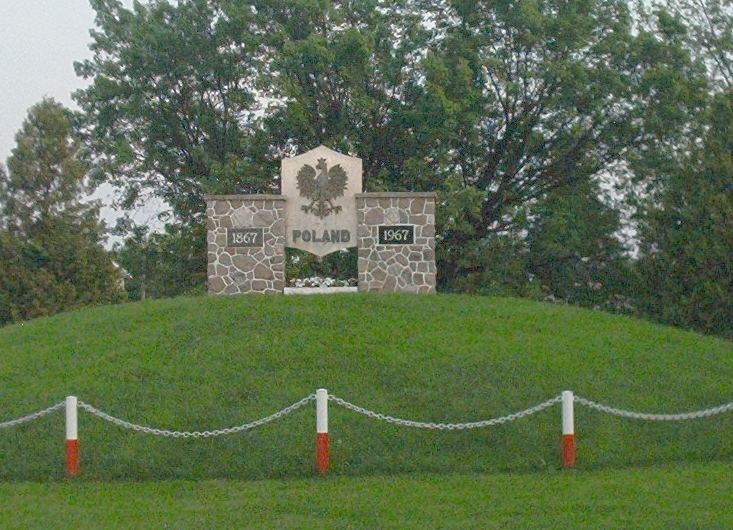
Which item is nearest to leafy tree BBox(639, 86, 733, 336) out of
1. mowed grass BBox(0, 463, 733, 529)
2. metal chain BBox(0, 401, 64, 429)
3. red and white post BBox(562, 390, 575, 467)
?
mowed grass BBox(0, 463, 733, 529)

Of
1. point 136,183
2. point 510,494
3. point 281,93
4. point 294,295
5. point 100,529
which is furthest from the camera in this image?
point 136,183

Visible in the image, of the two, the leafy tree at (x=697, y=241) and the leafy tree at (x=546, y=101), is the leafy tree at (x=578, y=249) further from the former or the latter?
the leafy tree at (x=697, y=241)

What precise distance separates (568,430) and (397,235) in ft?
29.0

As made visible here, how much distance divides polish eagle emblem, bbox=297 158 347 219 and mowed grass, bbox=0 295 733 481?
264 cm

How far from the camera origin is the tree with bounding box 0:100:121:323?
35062mm

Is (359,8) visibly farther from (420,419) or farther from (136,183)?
(420,419)

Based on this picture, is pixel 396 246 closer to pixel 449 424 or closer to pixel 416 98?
pixel 449 424

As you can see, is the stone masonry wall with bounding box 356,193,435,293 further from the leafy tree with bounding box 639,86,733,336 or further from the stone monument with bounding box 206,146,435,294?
the leafy tree with bounding box 639,86,733,336

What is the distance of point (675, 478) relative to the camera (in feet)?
38.2

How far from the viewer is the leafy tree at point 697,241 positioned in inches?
1016

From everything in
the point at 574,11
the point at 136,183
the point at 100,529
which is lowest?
the point at 100,529

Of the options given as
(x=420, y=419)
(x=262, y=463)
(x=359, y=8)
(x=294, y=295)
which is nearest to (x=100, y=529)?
(x=262, y=463)

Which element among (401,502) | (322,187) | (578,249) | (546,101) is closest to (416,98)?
(546,101)

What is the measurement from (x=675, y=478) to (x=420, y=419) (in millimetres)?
3358
